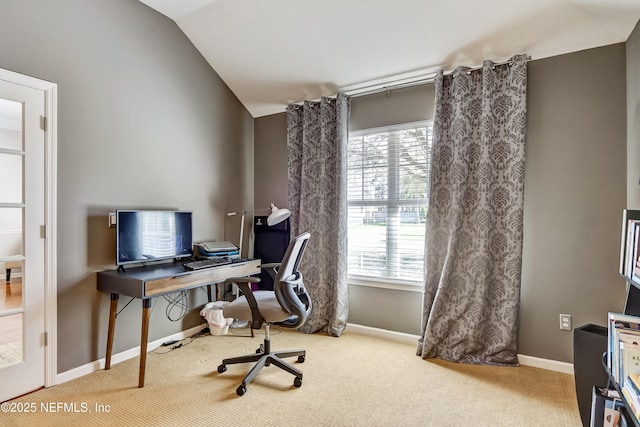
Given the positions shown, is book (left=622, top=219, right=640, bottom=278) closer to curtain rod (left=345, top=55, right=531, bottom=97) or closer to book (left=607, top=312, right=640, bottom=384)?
book (left=607, top=312, right=640, bottom=384)

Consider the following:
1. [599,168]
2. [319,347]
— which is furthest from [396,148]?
[319,347]

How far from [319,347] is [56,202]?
2308 millimetres

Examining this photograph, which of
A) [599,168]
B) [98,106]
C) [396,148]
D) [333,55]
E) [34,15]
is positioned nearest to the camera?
[34,15]

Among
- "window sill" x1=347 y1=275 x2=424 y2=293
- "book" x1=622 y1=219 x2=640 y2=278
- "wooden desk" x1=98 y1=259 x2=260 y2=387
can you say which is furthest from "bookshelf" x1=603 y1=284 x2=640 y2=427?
"wooden desk" x1=98 y1=259 x2=260 y2=387

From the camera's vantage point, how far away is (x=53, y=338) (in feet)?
7.60

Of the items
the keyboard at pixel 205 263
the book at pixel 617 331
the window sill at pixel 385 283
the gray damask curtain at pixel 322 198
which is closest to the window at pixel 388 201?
Answer: the window sill at pixel 385 283

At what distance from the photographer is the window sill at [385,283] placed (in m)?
3.08

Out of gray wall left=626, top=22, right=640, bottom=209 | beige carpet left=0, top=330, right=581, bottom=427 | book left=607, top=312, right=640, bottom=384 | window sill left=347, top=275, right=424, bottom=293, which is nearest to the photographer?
book left=607, top=312, right=640, bottom=384

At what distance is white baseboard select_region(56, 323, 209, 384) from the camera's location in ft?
7.82

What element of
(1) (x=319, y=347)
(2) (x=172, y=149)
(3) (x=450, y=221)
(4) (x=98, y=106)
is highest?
(4) (x=98, y=106)

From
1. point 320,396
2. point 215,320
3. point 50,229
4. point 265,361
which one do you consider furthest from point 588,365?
point 50,229

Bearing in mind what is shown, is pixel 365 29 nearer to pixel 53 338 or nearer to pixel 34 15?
pixel 34 15

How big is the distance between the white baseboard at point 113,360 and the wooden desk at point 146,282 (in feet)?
0.24

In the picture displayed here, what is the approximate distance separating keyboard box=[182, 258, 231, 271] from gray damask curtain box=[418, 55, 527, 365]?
1772 mm
